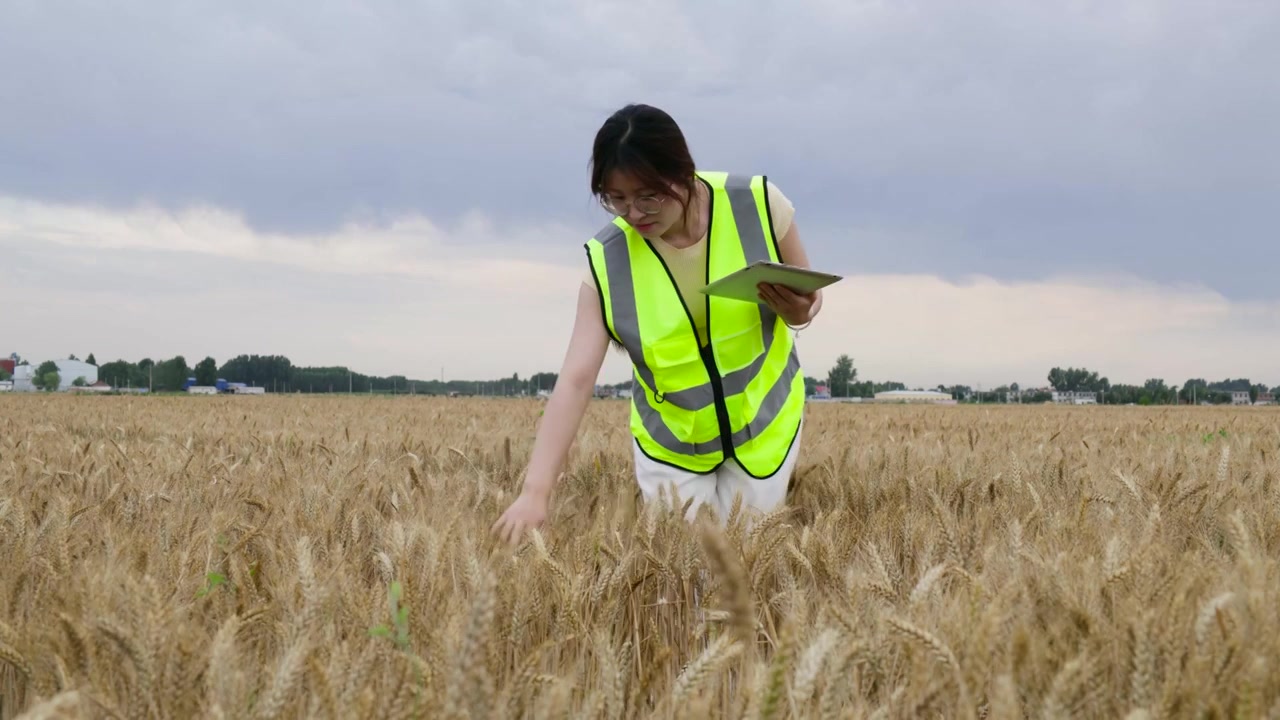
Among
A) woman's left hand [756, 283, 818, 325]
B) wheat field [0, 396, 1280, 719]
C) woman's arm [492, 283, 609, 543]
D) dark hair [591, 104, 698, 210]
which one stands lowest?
wheat field [0, 396, 1280, 719]

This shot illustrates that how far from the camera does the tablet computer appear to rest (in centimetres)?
265

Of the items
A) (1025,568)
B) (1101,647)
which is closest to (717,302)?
(1025,568)

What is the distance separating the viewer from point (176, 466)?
12.0ft

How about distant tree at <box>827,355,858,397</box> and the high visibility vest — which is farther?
distant tree at <box>827,355,858,397</box>

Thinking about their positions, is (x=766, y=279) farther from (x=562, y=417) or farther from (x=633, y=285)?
(x=562, y=417)

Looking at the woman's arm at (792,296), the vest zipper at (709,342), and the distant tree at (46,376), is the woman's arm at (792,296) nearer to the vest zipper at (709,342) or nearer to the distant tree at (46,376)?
the vest zipper at (709,342)

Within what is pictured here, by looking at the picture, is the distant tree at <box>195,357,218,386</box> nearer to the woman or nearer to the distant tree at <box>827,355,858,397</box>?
the distant tree at <box>827,355,858,397</box>

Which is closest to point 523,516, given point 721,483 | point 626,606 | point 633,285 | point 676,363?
point 626,606

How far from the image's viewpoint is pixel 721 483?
3.61 metres

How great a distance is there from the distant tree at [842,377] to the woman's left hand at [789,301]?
99.0 m

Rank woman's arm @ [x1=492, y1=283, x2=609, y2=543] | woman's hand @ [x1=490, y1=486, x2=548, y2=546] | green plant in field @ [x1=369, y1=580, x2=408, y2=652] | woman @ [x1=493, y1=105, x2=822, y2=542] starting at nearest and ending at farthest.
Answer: green plant in field @ [x1=369, y1=580, x2=408, y2=652] → woman's hand @ [x1=490, y1=486, x2=548, y2=546] → woman's arm @ [x1=492, y1=283, x2=609, y2=543] → woman @ [x1=493, y1=105, x2=822, y2=542]

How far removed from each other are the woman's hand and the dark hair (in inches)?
39.8

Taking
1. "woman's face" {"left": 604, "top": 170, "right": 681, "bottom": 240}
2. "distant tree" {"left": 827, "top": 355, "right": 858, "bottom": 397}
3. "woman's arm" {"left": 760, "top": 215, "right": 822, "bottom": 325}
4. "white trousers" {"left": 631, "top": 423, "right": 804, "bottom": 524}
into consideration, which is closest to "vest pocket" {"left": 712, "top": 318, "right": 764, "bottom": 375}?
"woman's arm" {"left": 760, "top": 215, "right": 822, "bottom": 325}

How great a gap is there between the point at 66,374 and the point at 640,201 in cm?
12789
